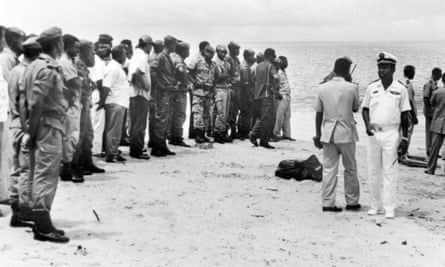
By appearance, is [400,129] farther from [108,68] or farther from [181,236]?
[108,68]

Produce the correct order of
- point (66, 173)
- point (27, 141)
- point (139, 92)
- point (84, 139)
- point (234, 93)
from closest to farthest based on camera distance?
point (27, 141)
point (66, 173)
point (84, 139)
point (139, 92)
point (234, 93)

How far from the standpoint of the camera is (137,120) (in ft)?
34.2

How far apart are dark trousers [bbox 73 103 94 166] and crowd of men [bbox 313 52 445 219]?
3361 mm

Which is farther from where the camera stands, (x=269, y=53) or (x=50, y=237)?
(x=269, y=53)

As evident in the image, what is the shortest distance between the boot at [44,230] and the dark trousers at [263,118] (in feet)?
23.7

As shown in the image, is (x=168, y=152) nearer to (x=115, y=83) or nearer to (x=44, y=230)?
(x=115, y=83)

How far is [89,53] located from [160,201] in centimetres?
244

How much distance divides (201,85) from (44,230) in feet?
23.2

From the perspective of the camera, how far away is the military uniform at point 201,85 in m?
12.4

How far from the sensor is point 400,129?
729 cm

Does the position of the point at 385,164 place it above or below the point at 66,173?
above

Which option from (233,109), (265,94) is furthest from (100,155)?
(233,109)

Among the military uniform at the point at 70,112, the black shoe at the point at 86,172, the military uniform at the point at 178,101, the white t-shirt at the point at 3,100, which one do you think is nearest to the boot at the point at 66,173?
the black shoe at the point at 86,172

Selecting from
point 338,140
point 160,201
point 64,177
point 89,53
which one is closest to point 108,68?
point 89,53
